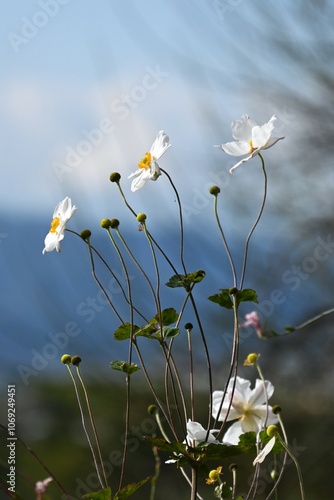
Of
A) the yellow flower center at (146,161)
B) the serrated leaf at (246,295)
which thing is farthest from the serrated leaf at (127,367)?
the yellow flower center at (146,161)

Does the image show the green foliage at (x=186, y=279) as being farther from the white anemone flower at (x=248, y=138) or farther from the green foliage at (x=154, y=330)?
the white anemone flower at (x=248, y=138)

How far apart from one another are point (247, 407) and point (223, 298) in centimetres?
16

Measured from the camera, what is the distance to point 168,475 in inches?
121

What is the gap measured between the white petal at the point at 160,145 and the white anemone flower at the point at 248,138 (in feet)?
0.25

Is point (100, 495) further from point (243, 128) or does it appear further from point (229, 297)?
point (243, 128)

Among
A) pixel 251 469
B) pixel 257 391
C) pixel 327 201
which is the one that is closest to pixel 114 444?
pixel 251 469

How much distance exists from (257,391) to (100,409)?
6.92ft

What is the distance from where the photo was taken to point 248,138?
101 centimetres

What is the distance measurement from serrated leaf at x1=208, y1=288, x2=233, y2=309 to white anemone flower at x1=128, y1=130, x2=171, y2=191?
173 millimetres

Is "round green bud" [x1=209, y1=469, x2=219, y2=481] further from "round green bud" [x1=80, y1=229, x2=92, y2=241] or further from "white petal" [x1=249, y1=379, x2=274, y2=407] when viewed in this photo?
"round green bud" [x1=80, y1=229, x2=92, y2=241]

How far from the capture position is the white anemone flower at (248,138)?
3.22ft

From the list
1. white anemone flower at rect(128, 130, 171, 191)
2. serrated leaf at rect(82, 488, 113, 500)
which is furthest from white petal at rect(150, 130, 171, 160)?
serrated leaf at rect(82, 488, 113, 500)

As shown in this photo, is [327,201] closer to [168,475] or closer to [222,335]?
[222,335]

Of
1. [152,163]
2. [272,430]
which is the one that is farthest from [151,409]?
[152,163]
